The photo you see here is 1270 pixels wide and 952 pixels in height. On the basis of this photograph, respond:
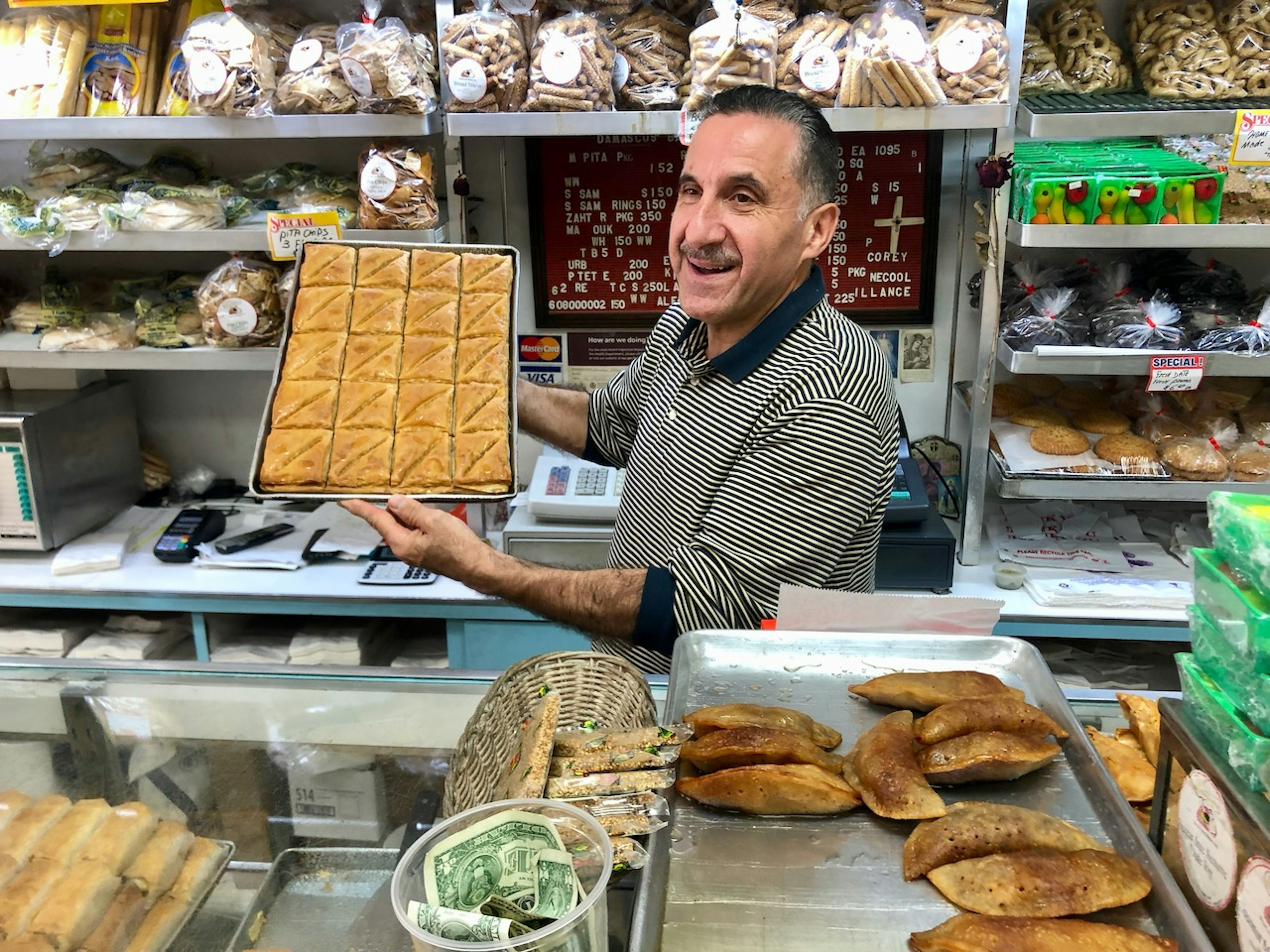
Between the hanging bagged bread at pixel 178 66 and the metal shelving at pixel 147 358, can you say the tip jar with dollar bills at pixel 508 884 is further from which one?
the hanging bagged bread at pixel 178 66

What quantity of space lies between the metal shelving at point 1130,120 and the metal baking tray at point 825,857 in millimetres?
1568

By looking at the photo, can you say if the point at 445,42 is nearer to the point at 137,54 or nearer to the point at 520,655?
the point at 137,54

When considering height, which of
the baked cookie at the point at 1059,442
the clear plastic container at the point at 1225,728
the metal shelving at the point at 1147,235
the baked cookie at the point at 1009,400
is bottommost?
the baked cookie at the point at 1059,442

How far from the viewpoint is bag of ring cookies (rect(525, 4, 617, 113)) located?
240cm

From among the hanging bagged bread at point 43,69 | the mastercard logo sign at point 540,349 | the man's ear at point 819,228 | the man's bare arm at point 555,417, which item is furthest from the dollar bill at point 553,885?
the hanging bagged bread at point 43,69

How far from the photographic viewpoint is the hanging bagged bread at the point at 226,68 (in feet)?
8.09

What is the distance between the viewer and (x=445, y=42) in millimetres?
2451

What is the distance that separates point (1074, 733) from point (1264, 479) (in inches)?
71.6

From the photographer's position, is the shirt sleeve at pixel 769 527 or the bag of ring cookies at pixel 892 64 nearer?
the shirt sleeve at pixel 769 527

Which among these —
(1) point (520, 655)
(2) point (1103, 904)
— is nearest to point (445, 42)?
(1) point (520, 655)

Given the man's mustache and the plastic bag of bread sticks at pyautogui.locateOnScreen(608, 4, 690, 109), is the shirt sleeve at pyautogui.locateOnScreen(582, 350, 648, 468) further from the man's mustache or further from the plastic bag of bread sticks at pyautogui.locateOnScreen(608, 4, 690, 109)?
the plastic bag of bread sticks at pyautogui.locateOnScreen(608, 4, 690, 109)

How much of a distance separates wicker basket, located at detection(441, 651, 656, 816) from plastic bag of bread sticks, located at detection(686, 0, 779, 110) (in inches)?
62.2

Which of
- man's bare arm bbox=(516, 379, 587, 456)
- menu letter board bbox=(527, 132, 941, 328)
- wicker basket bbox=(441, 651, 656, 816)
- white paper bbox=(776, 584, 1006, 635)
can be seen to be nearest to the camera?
wicker basket bbox=(441, 651, 656, 816)

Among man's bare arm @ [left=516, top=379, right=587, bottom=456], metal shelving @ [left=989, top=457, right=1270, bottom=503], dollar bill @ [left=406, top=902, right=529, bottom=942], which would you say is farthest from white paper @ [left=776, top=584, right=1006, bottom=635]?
metal shelving @ [left=989, top=457, right=1270, bottom=503]
